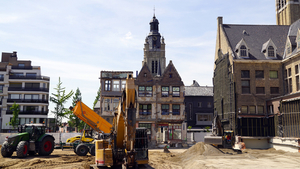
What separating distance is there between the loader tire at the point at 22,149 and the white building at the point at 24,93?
43.1 metres

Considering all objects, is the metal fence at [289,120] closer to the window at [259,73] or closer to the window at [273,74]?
the window at [259,73]

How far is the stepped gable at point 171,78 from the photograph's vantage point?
49106mm

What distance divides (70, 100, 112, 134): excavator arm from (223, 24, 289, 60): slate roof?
2588 cm

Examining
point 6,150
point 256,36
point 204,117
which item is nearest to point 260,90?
point 256,36

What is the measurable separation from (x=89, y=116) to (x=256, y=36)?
31.9m

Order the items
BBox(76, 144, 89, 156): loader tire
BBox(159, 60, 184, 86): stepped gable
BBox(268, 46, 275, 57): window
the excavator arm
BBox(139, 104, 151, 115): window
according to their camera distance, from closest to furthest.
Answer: the excavator arm < BBox(76, 144, 89, 156): loader tire < BBox(268, 46, 275, 57): window < BBox(139, 104, 151, 115): window < BBox(159, 60, 184, 86): stepped gable

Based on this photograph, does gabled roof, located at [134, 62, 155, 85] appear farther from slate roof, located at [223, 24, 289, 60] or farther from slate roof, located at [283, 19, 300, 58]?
slate roof, located at [283, 19, 300, 58]

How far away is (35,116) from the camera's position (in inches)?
2571

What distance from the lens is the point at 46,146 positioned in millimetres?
26812

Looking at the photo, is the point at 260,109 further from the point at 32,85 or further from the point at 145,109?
the point at 32,85

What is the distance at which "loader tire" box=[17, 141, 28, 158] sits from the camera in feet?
78.8

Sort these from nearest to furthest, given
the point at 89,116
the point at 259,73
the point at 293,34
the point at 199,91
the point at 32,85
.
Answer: the point at 89,116, the point at 259,73, the point at 293,34, the point at 32,85, the point at 199,91

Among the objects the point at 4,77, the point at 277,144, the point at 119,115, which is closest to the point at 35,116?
the point at 4,77

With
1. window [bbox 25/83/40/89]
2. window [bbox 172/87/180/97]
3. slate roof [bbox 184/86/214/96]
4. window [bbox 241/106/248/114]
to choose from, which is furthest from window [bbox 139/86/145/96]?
window [bbox 25/83/40/89]
